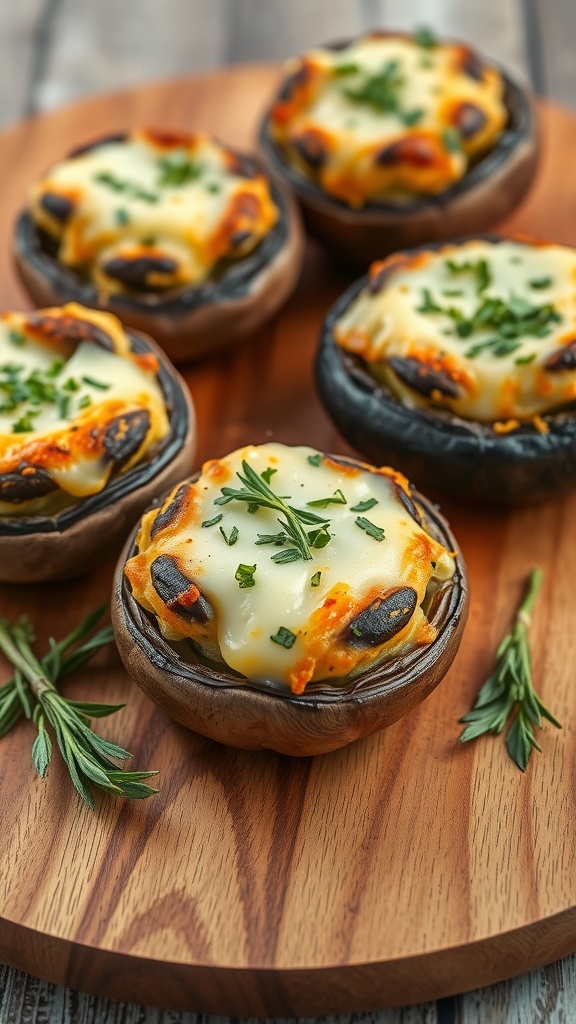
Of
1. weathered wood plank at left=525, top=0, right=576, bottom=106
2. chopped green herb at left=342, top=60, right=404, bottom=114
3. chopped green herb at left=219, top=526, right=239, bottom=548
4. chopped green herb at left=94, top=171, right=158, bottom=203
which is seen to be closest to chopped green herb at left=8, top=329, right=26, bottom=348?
chopped green herb at left=94, top=171, right=158, bottom=203

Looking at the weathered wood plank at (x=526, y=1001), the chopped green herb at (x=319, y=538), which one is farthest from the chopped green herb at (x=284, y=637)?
the weathered wood plank at (x=526, y=1001)

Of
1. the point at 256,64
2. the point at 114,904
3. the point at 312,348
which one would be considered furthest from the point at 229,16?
the point at 114,904

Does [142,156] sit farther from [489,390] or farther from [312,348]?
[489,390]

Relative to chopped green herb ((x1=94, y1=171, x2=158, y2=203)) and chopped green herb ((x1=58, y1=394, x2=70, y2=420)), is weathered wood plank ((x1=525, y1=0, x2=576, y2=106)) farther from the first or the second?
chopped green herb ((x1=58, y1=394, x2=70, y2=420))

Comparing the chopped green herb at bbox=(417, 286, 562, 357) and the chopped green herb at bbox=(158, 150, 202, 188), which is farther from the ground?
the chopped green herb at bbox=(417, 286, 562, 357)

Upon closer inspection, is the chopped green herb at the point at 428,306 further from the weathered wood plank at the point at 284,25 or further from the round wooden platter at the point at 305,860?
the weathered wood plank at the point at 284,25

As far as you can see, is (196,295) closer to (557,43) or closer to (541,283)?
(541,283)

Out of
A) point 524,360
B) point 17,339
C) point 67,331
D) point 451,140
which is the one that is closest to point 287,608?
point 524,360
